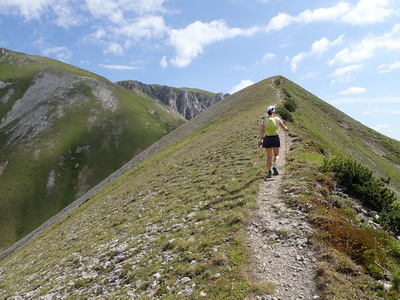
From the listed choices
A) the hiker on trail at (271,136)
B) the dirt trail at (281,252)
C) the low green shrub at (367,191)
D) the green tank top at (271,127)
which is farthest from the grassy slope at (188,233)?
the low green shrub at (367,191)

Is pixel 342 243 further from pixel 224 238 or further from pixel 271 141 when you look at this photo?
pixel 271 141

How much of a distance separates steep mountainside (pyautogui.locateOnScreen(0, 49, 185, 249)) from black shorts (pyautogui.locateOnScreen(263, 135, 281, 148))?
93.5 metres

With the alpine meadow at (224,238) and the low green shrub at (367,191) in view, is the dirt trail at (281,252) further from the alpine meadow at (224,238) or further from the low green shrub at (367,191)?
the low green shrub at (367,191)

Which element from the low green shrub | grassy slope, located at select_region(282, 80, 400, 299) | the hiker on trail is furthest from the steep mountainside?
the low green shrub

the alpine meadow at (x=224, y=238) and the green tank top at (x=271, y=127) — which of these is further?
the green tank top at (x=271, y=127)

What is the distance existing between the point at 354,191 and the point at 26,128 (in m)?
150

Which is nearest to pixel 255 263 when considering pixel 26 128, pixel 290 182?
pixel 290 182

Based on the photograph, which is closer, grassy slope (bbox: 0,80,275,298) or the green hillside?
the green hillside

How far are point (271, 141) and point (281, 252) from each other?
28.8 ft

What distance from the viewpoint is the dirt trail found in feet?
24.7

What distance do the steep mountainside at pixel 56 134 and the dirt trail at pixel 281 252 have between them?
95.0 m

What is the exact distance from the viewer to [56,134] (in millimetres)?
125938

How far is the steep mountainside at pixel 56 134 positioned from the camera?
308 feet

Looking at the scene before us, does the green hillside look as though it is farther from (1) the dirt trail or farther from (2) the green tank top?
(2) the green tank top
